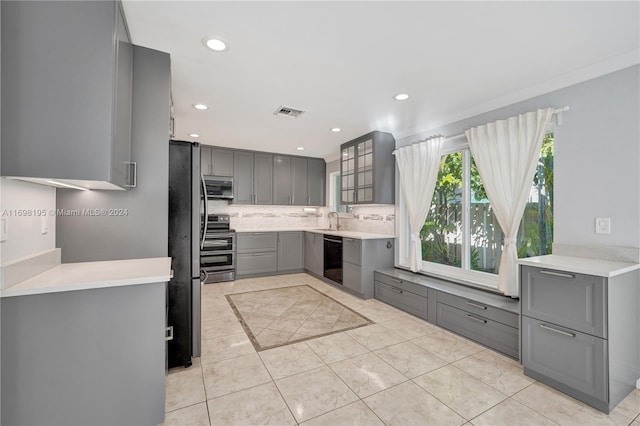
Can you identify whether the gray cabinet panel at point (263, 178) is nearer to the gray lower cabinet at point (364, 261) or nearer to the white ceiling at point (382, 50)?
the gray lower cabinet at point (364, 261)

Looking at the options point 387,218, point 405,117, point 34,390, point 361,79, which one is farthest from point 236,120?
point 34,390

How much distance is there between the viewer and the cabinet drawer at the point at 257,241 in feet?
16.5

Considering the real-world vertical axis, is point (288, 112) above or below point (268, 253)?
above

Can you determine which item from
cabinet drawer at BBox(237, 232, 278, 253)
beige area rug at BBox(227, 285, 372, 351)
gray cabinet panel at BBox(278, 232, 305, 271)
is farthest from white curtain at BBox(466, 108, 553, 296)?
cabinet drawer at BBox(237, 232, 278, 253)

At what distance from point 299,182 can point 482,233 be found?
12.1ft

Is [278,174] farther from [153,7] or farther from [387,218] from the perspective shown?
[153,7]

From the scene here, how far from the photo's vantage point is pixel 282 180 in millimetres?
5691

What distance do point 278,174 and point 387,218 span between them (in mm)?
2519

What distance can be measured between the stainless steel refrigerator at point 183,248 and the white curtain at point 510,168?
2.81 metres

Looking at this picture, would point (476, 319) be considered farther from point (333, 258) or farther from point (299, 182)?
point (299, 182)

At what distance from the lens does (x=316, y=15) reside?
1646 mm

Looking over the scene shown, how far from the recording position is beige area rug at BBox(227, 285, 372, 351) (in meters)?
2.75

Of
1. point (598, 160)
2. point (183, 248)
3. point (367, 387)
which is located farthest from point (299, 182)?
point (598, 160)

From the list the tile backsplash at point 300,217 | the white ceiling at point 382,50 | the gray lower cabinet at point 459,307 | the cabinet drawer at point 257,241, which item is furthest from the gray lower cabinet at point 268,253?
the white ceiling at point 382,50
